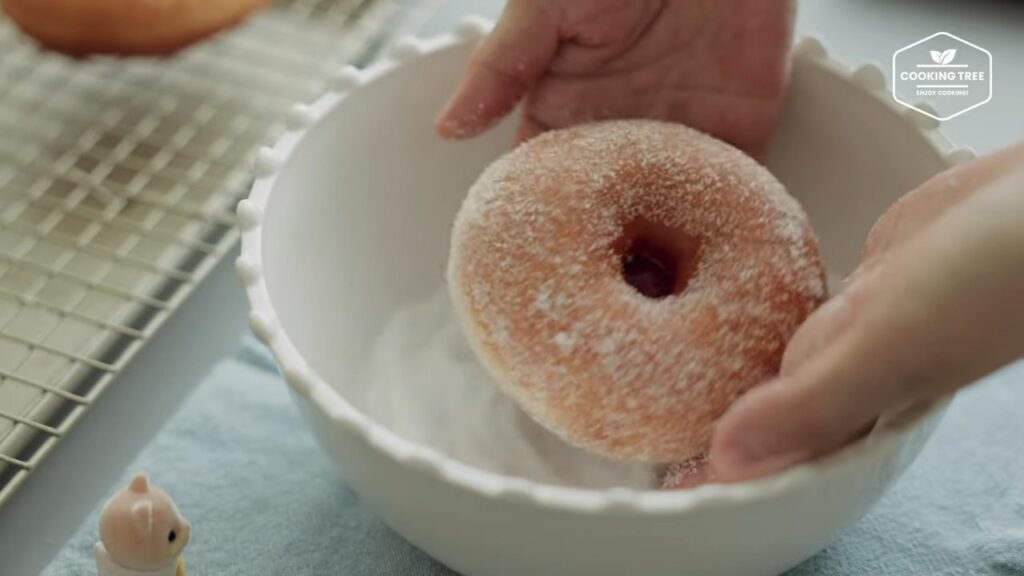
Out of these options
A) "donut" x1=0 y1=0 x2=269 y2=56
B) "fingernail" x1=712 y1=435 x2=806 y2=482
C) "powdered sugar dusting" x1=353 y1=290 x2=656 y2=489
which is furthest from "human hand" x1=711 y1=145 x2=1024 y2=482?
"donut" x1=0 y1=0 x2=269 y2=56

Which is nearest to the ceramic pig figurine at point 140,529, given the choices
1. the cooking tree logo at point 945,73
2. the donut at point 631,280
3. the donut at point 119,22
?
the donut at point 631,280

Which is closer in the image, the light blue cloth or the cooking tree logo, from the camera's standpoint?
the light blue cloth

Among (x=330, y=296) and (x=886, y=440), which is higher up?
(x=886, y=440)

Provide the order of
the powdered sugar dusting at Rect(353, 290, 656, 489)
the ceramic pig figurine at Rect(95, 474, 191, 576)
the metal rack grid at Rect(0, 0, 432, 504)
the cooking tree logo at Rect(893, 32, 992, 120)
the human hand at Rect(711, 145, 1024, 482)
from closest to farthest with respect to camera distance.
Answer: the human hand at Rect(711, 145, 1024, 482), the ceramic pig figurine at Rect(95, 474, 191, 576), the powdered sugar dusting at Rect(353, 290, 656, 489), the metal rack grid at Rect(0, 0, 432, 504), the cooking tree logo at Rect(893, 32, 992, 120)

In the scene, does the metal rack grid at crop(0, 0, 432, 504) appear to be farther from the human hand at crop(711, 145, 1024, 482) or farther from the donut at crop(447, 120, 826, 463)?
the human hand at crop(711, 145, 1024, 482)

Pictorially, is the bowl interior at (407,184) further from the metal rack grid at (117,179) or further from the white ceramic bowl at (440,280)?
the metal rack grid at (117,179)

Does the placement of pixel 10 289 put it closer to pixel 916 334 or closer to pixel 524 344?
pixel 524 344

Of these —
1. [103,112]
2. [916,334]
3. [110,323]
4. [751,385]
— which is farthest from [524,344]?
[103,112]
